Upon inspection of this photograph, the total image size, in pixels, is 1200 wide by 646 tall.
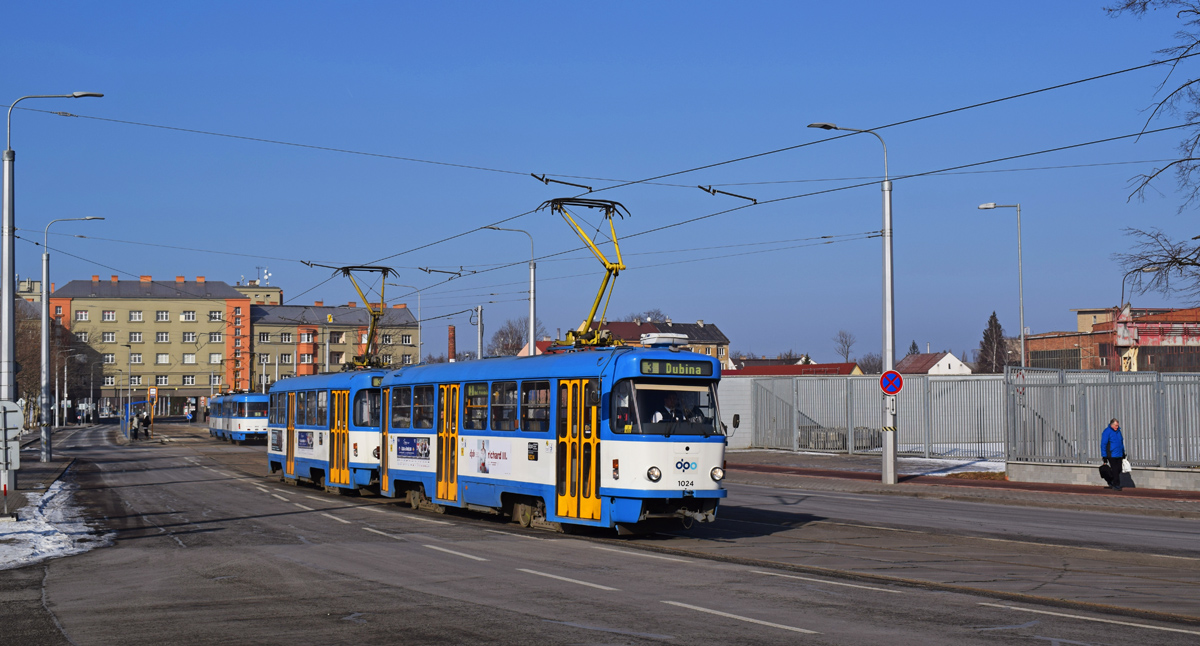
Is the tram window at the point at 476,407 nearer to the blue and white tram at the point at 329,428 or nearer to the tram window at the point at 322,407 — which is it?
the blue and white tram at the point at 329,428

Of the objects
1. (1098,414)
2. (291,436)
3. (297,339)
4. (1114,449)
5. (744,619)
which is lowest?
(744,619)

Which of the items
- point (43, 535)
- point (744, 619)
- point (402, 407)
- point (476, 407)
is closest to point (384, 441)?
point (402, 407)

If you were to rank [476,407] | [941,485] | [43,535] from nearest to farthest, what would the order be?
[43,535]
[476,407]
[941,485]

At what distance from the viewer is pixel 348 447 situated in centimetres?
2603

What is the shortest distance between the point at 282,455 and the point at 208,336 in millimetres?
106620

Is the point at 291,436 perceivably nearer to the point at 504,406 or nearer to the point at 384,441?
the point at 384,441

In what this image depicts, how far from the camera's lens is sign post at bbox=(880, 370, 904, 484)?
27172 mm

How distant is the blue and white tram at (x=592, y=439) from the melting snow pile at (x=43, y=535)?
20.9 ft

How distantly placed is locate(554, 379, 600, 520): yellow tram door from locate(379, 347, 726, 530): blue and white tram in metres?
0.02

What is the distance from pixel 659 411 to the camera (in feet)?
53.1

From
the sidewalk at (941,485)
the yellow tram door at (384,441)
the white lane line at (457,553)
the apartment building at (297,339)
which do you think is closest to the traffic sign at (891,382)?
the sidewalk at (941,485)

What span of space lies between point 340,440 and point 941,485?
15237 millimetres

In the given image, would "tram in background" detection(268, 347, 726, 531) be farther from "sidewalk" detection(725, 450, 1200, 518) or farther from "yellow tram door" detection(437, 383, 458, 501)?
"sidewalk" detection(725, 450, 1200, 518)

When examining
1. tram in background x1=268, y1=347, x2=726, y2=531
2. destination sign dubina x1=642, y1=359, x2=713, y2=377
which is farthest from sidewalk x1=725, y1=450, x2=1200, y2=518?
tram in background x1=268, y1=347, x2=726, y2=531
